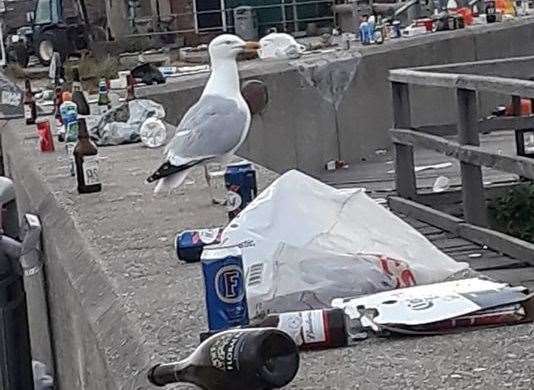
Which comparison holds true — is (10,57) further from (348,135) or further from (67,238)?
(67,238)

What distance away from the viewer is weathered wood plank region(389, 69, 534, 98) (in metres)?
6.57

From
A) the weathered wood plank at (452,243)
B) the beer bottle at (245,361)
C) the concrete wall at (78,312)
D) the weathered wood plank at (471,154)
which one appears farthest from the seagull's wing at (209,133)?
the beer bottle at (245,361)

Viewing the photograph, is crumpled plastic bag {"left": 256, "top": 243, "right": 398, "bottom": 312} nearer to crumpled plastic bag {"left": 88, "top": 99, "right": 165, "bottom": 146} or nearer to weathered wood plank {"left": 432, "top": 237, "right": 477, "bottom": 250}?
weathered wood plank {"left": 432, "top": 237, "right": 477, "bottom": 250}

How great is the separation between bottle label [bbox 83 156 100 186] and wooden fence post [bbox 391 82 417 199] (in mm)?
2882

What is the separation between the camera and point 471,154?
748 centimetres

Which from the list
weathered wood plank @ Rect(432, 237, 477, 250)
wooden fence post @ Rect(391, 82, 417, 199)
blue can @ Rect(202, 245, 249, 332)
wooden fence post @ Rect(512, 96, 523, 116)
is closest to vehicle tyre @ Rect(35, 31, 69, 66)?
wooden fence post @ Rect(512, 96, 523, 116)

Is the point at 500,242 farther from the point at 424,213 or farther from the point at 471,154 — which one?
the point at 424,213

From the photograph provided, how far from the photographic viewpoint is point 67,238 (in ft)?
17.3

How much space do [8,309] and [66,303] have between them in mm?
549

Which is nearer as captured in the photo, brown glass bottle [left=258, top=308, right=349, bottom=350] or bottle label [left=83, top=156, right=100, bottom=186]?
brown glass bottle [left=258, top=308, right=349, bottom=350]

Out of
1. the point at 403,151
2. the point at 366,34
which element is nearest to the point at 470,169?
the point at 403,151

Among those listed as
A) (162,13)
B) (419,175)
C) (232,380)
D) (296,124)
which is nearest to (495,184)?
(419,175)

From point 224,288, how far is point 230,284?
0.10 feet

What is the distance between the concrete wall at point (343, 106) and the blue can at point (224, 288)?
8839mm
